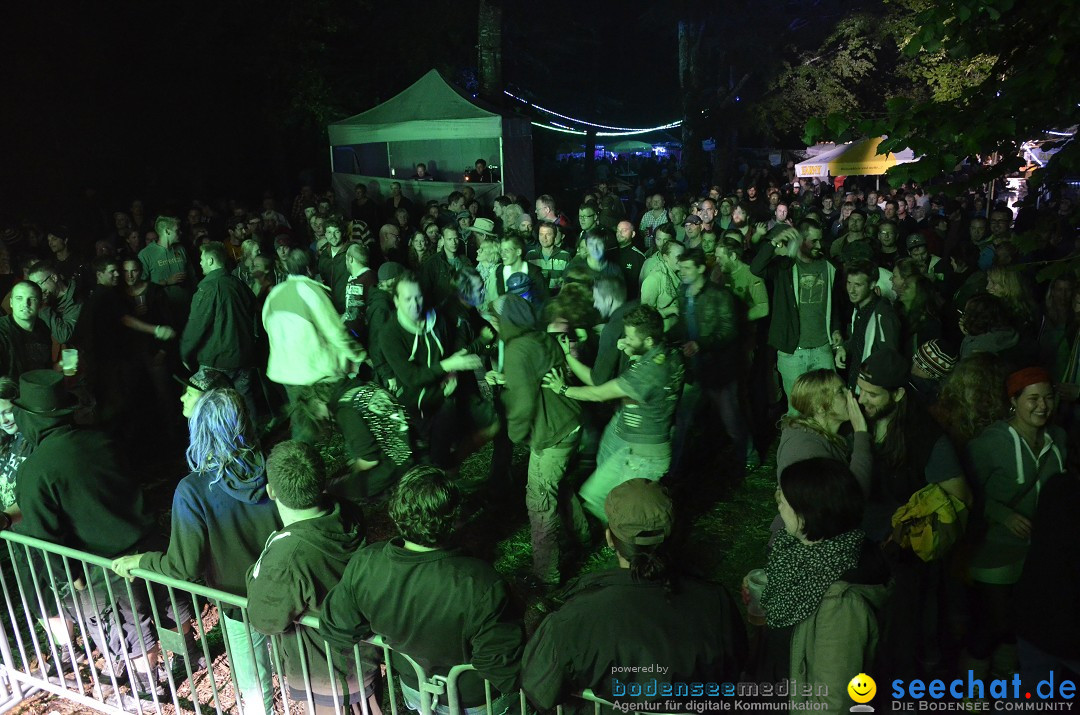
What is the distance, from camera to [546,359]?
174 inches

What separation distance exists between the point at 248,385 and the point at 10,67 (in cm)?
1448

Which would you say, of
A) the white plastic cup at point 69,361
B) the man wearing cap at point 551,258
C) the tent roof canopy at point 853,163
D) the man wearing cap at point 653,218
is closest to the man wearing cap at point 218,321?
the white plastic cup at point 69,361

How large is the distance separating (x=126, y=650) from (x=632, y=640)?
108 inches

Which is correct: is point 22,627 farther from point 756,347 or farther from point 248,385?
point 756,347

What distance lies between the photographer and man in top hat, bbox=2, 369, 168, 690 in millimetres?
3514

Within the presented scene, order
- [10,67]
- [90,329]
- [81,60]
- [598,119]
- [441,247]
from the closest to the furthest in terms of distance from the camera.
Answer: [90,329], [441,247], [10,67], [81,60], [598,119]

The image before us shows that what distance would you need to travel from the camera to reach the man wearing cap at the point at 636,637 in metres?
2.31

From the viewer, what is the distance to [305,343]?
16.4 ft

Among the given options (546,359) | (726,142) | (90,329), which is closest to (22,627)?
(90,329)

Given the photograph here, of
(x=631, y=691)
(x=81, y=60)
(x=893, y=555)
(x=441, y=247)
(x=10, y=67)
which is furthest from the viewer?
(x=81, y=60)

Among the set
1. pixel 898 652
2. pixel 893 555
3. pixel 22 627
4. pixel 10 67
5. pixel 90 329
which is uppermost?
pixel 10 67

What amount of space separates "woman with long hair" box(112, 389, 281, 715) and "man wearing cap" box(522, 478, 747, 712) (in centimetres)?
152

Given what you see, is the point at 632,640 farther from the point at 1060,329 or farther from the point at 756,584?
the point at 1060,329

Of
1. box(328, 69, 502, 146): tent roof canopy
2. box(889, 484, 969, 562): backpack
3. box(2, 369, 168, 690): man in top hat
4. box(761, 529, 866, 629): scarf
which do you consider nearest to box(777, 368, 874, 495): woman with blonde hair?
box(889, 484, 969, 562): backpack
